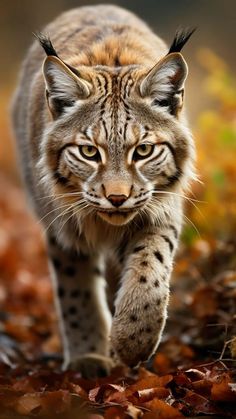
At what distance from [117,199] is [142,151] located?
0.46 metres

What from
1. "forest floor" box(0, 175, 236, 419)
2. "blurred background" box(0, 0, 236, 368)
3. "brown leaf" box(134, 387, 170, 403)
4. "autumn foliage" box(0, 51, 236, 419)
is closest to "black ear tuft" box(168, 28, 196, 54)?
"blurred background" box(0, 0, 236, 368)

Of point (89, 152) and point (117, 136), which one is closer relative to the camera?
point (117, 136)

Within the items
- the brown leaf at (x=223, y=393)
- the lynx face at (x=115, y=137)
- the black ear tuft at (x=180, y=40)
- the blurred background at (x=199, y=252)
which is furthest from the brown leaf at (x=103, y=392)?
the black ear tuft at (x=180, y=40)

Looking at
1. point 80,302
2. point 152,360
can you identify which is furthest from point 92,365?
point 80,302

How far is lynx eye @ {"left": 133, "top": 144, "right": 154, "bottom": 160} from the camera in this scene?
536 cm

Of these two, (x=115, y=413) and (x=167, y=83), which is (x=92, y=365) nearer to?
(x=115, y=413)

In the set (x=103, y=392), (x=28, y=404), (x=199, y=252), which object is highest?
(x=199, y=252)

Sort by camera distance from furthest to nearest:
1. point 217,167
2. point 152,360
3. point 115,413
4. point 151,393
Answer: point 217,167 → point 152,360 → point 151,393 → point 115,413

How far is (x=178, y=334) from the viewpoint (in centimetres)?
684

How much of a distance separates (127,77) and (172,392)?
213cm

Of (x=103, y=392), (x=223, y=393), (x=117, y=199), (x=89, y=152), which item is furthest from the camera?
(x=89, y=152)

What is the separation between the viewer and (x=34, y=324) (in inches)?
337

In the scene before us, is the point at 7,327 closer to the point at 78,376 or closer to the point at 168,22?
the point at 78,376

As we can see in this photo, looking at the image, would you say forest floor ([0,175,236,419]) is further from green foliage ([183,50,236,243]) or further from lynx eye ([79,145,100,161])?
lynx eye ([79,145,100,161])
